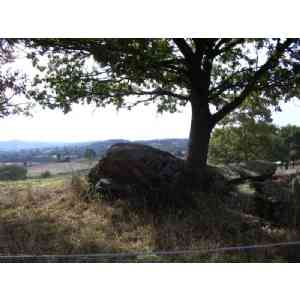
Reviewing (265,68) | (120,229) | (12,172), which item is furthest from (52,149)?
(265,68)

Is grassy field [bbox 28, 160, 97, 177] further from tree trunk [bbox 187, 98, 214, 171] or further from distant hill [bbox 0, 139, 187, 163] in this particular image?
tree trunk [bbox 187, 98, 214, 171]

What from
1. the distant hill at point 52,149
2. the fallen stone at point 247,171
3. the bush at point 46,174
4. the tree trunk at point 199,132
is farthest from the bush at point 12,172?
the fallen stone at point 247,171

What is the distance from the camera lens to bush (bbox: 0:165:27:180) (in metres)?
9.23

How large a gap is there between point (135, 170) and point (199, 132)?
82.2 inches

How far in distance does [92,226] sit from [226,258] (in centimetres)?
250

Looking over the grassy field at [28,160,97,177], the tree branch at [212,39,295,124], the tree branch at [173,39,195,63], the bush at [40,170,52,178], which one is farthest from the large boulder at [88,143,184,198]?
the tree branch at [173,39,195,63]

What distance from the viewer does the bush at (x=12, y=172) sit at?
9.23m

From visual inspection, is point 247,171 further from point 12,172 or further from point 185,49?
point 12,172

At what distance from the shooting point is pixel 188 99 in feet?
30.5

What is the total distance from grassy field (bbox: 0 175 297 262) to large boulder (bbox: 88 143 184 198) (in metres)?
0.43

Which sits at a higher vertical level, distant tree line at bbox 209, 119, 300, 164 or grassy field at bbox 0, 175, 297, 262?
distant tree line at bbox 209, 119, 300, 164

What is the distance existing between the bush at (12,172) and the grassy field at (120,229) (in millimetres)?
1195

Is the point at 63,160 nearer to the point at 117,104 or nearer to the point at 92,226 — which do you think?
the point at 117,104
